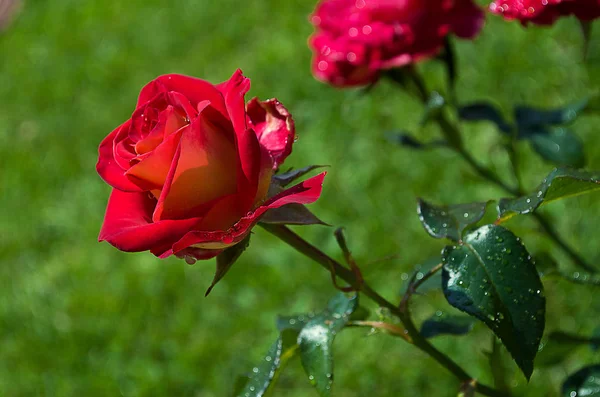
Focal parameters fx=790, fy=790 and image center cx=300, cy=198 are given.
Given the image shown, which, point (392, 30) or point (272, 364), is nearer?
point (272, 364)

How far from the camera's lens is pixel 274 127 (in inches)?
28.2

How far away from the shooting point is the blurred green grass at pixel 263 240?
5.77ft

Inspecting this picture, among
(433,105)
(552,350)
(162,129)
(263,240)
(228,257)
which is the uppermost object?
(162,129)

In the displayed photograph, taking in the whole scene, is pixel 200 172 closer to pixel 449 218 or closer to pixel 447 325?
pixel 449 218

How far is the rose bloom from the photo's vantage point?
30.7 inches

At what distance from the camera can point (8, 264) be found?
2.34 m

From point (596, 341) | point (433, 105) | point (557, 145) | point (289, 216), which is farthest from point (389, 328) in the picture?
point (557, 145)

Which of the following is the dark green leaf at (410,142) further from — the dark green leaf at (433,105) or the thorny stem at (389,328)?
the thorny stem at (389,328)

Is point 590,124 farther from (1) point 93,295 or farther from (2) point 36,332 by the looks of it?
(2) point 36,332

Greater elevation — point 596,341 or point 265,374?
point 265,374

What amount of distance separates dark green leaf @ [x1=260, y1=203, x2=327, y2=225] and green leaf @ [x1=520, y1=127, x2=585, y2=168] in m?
0.58

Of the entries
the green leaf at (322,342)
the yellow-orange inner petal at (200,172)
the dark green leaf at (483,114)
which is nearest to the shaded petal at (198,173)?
the yellow-orange inner petal at (200,172)

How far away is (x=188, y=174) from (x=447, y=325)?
1.38 ft

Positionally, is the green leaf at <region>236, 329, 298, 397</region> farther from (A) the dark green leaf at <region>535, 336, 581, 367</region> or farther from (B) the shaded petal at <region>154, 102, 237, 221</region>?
(A) the dark green leaf at <region>535, 336, 581, 367</region>
